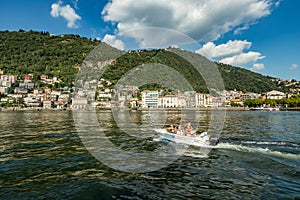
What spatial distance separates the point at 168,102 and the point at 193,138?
448 ft

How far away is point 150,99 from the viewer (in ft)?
501

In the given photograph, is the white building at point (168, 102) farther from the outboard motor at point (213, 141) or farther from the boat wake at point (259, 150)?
the outboard motor at point (213, 141)

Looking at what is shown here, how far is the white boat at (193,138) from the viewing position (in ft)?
64.1

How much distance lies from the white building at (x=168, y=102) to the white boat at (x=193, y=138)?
13166 cm

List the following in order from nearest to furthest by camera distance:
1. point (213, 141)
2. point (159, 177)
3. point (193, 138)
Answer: point (159, 177), point (213, 141), point (193, 138)

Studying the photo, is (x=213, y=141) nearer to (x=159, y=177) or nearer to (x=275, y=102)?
(x=159, y=177)

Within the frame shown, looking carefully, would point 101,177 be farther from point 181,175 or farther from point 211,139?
point 211,139

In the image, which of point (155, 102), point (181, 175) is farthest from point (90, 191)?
point (155, 102)

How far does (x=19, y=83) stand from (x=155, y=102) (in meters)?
107

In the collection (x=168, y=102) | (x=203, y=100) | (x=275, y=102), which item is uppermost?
(x=203, y=100)

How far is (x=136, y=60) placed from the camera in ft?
438

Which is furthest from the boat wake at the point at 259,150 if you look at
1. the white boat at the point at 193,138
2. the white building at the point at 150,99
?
the white building at the point at 150,99

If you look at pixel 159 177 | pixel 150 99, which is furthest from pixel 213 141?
pixel 150 99

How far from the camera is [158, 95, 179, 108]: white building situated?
510 feet
